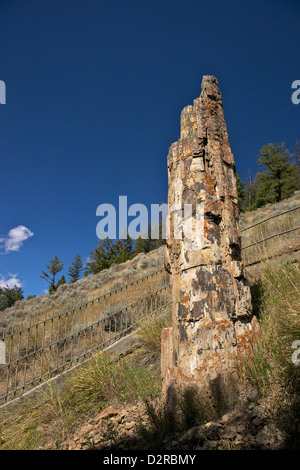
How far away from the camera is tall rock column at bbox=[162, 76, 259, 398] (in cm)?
318

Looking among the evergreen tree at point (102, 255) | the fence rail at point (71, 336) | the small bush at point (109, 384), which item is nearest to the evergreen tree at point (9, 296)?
the evergreen tree at point (102, 255)

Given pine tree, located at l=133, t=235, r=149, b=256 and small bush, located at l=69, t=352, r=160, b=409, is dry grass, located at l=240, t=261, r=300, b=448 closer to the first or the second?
small bush, located at l=69, t=352, r=160, b=409

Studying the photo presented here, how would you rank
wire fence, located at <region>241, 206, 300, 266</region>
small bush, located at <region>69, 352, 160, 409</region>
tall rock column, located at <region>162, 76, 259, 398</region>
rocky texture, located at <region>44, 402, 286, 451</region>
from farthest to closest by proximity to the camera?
wire fence, located at <region>241, 206, 300, 266</region>, small bush, located at <region>69, 352, 160, 409</region>, tall rock column, located at <region>162, 76, 259, 398</region>, rocky texture, located at <region>44, 402, 286, 451</region>

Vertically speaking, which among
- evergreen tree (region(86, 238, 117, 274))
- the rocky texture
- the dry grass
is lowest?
the rocky texture

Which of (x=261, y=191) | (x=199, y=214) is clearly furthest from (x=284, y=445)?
(x=261, y=191)

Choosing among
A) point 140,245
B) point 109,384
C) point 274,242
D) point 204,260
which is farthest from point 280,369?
point 140,245

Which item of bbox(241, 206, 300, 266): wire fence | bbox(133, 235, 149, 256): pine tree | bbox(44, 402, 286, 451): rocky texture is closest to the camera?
bbox(44, 402, 286, 451): rocky texture

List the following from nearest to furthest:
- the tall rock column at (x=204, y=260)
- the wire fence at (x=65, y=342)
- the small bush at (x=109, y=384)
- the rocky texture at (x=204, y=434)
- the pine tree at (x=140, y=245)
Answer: the rocky texture at (x=204, y=434) → the tall rock column at (x=204, y=260) → the small bush at (x=109, y=384) → the wire fence at (x=65, y=342) → the pine tree at (x=140, y=245)

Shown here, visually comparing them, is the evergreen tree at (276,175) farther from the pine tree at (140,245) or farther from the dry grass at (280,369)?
the dry grass at (280,369)

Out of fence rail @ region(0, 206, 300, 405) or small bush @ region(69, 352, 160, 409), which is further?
fence rail @ region(0, 206, 300, 405)

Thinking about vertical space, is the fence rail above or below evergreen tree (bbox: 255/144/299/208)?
below

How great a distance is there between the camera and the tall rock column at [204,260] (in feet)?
10.4

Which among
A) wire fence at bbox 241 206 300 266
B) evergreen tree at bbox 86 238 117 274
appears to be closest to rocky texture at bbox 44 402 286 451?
wire fence at bbox 241 206 300 266

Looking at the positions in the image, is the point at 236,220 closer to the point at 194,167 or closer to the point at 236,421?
the point at 194,167
